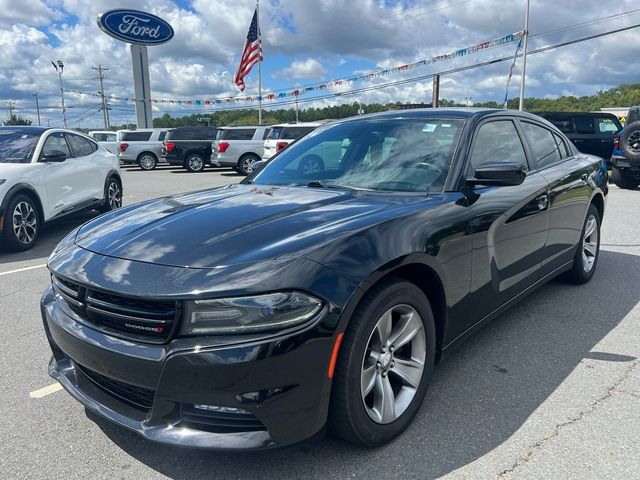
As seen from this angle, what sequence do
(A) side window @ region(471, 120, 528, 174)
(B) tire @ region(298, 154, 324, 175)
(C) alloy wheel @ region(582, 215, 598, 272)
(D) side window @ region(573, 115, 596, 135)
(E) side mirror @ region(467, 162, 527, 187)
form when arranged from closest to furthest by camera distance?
(E) side mirror @ region(467, 162, 527, 187) < (A) side window @ region(471, 120, 528, 174) < (B) tire @ region(298, 154, 324, 175) < (C) alloy wheel @ region(582, 215, 598, 272) < (D) side window @ region(573, 115, 596, 135)

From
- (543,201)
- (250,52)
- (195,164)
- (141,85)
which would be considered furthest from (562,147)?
(141,85)

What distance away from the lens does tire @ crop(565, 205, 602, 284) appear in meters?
4.69

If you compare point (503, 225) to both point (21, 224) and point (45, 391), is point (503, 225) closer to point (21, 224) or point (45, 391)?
point (45, 391)

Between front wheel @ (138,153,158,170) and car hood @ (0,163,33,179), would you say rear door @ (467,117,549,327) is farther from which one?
front wheel @ (138,153,158,170)

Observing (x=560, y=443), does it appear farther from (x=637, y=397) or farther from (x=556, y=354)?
(x=556, y=354)

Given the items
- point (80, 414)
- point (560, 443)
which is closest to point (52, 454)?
point (80, 414)

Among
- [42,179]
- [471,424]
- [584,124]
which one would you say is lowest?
[471,424]

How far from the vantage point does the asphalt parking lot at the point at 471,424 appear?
226 centimetres

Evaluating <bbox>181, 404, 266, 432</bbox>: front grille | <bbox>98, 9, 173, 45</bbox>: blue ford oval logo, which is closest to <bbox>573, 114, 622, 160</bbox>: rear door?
<bbox>181, 404, 266, 432</bbox>: front grille

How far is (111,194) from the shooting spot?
9.05m

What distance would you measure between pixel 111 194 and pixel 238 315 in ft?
26.0

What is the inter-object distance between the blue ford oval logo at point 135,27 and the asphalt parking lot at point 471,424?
1372 inches

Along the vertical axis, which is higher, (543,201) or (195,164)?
(195,164)

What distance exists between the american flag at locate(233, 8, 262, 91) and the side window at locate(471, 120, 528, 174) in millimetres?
27440
